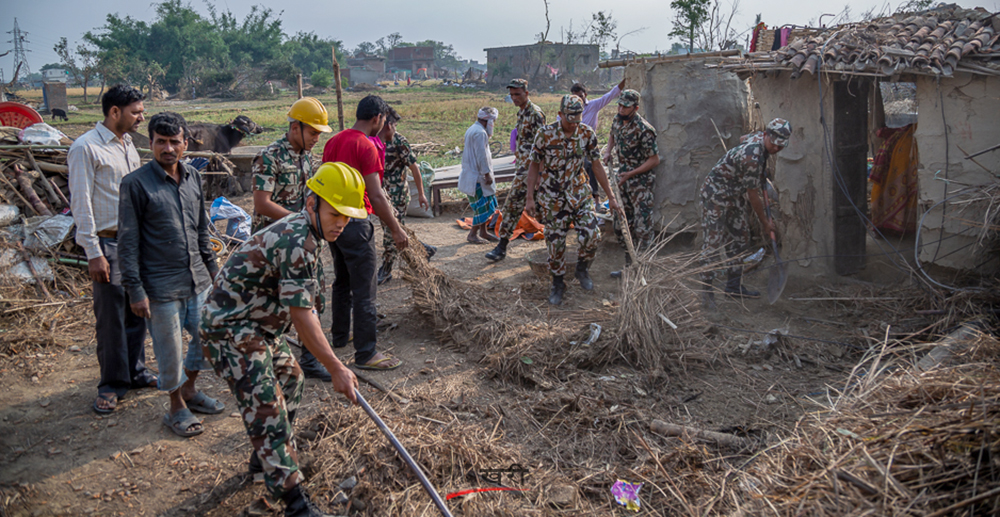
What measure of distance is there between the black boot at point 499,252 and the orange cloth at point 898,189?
4.36 metres

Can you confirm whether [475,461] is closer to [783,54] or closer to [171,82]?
[783,54]

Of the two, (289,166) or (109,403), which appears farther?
(289,166)

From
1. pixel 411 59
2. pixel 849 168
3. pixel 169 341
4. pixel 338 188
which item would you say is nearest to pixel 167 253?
pixel 169 341

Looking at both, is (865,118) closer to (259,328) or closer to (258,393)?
(259,328)

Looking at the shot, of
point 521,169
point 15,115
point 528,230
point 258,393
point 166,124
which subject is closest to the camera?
point 258,393

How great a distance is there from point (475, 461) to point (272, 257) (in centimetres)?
140

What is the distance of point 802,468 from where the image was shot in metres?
2.26

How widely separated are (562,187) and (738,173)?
150 centimetres

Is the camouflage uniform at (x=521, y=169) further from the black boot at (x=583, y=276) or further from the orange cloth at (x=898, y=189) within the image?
the orange cloth at (x=898, y=189)

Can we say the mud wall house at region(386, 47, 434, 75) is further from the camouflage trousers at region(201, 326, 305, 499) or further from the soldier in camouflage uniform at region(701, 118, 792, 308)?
the camouflage trousers at region(201, 326, 305, 499)

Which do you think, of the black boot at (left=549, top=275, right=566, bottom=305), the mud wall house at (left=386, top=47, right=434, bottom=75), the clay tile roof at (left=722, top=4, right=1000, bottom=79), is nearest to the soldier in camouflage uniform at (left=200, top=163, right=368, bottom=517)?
the black boot at (left=549, top=275, right=566, bottom=305)

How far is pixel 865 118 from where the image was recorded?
239 inches

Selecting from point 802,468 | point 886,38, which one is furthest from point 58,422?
point 886,38

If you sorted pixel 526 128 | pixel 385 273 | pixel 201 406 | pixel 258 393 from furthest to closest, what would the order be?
pixel 526 128
pixel 385 273
pixel 201 406
pixel 258 393
